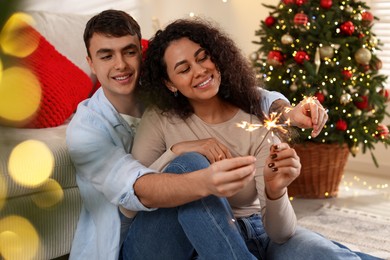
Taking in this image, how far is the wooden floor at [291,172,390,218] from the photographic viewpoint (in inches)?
112

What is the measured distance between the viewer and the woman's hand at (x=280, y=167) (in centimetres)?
120

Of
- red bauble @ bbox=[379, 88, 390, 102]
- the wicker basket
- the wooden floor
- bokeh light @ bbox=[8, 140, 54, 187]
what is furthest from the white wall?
bokeh light @ bbox=[8, 140, 54, 187]

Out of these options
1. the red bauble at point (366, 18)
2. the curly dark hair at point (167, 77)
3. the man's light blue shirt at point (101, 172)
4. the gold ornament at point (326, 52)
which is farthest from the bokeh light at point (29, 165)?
the red bauble at point (366, 18)

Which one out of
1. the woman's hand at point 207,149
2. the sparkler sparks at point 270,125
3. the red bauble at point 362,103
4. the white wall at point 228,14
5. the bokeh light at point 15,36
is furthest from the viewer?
the white wall at point 228,14

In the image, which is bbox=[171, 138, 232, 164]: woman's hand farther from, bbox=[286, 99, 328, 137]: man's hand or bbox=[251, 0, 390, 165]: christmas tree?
bbox=[251, 0, 390, 165]: christmas tree

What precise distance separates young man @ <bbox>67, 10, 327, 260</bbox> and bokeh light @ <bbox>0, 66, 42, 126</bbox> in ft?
2.58

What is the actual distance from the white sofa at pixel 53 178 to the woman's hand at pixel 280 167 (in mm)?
466

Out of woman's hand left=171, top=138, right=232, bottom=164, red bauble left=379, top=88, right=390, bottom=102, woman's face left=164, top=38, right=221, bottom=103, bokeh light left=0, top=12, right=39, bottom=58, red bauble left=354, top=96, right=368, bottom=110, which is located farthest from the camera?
red bauble left=379, top=88, right=390, bottom=102

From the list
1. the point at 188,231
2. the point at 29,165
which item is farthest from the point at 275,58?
the point at 29,165

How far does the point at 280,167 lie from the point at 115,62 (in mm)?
565

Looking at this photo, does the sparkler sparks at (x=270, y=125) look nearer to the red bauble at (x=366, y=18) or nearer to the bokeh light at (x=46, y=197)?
the bokeh light at (x=46, y=197)

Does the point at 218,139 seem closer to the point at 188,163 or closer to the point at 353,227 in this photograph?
the point at 188,163

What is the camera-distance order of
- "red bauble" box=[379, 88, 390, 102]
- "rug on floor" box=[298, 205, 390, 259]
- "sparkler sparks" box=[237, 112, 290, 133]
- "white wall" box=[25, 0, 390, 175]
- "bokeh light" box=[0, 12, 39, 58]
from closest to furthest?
"bokeh light" box=[0, 12, 39, 58] → "sparkler sparks" box=[237, 112, 290, 133] → "rug on floor" box=[298, 205, 390, 259] → "red bauble" box=[379, 88, 390, 102] → "white wall" box=[25, 0, 390, 175]

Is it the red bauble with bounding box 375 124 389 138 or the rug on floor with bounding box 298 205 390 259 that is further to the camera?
the red bauble with bounding box 375 124 389 138
